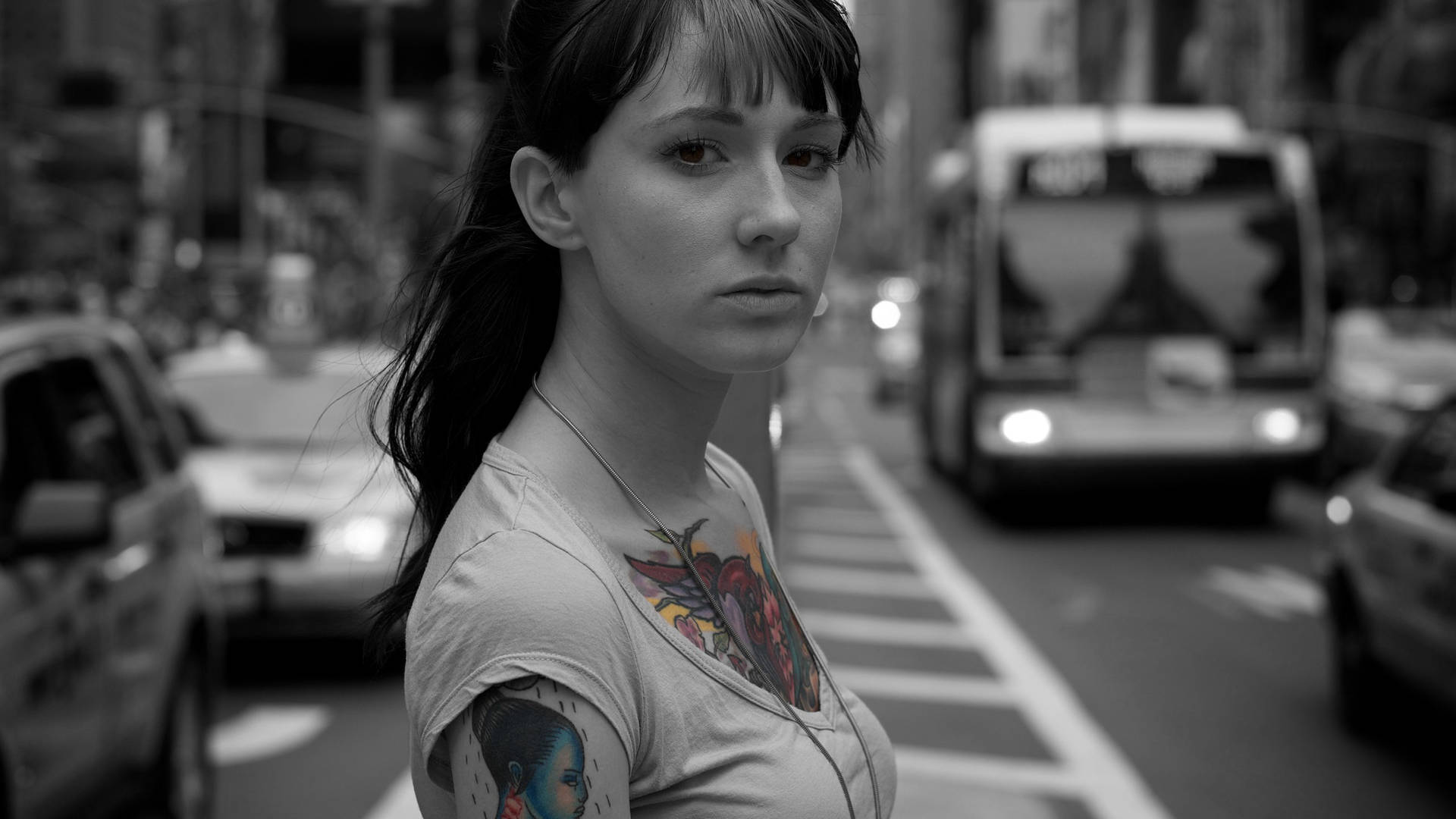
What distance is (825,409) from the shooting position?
34.3 meters

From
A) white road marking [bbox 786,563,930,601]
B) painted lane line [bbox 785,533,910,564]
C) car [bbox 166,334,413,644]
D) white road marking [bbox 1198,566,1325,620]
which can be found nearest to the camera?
car [bbox 166,334,413,644]

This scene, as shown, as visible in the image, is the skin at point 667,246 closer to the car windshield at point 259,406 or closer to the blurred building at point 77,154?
the car windshield at point 259,406

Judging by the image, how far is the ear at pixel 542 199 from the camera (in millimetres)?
1680

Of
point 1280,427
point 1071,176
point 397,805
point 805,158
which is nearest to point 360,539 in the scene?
point 397,805

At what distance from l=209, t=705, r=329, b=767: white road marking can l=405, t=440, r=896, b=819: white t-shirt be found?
609 cm

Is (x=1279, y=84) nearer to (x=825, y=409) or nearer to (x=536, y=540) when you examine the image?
(x=825, y=409)

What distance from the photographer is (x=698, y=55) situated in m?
1.58

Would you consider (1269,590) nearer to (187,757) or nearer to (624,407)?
(187,757)

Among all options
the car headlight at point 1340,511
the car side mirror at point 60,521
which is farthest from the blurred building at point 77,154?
the car side mirror at point 60,521

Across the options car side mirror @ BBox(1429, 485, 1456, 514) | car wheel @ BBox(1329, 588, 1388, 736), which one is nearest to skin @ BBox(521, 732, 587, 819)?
car side mirror @ BBox(1429, 485, 1456, 514)

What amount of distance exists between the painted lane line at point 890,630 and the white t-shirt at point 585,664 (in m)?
8.35

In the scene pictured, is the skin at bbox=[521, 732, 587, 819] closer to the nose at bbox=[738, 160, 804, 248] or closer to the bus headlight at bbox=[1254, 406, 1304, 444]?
the nose at bbox=[738, 160, 804, 248]

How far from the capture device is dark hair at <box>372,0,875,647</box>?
1591mm

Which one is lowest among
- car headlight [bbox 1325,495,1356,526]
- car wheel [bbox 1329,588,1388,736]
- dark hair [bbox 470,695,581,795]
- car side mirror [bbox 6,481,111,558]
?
car wheel [bbox 1329,588,1388,736]
